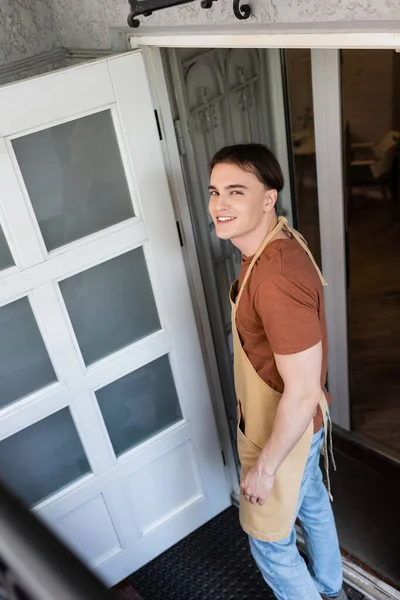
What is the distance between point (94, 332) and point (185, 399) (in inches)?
17.4

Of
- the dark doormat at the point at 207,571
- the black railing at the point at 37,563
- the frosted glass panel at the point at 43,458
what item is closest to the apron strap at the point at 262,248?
the frosted glass panel at the point at 43,458

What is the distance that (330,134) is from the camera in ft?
6.51

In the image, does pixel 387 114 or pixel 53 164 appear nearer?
pixel 53 164

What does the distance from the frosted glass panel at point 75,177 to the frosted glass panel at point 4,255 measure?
0.35ft

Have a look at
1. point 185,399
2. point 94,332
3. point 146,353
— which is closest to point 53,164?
point 94,332

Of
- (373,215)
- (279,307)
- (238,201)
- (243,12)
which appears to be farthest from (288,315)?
(373,215)

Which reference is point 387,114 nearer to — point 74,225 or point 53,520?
point 74,225

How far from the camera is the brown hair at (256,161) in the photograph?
140cm

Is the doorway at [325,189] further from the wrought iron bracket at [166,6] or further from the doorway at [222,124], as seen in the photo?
the wrought iron bracket at [166,6]

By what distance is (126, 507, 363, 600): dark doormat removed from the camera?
1979 mm

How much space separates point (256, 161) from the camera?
1.41 m

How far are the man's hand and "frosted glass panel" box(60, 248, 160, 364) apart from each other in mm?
588

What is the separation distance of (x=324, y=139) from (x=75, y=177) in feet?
2.92

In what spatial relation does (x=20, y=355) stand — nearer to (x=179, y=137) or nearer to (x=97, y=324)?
(x=97, y=324)
